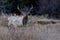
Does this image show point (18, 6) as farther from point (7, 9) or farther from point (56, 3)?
point (56, 3)

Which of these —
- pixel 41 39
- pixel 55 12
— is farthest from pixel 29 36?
pixel 55 12

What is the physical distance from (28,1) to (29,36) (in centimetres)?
723

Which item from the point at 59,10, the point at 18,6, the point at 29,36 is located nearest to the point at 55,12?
the point at 59,10

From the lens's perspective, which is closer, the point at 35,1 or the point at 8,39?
the point at 8,39

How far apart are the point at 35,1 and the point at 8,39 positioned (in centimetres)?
770

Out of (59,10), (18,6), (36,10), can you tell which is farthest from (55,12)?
(18,6)

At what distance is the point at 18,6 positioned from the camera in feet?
46.5

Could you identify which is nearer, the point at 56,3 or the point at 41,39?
the point at 41,39

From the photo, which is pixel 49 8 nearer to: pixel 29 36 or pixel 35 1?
pixel 35 1

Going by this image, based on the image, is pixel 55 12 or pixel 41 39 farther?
pixel 55 12

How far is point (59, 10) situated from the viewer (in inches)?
544

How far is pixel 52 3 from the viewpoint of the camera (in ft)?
45.8

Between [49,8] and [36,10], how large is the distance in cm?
86

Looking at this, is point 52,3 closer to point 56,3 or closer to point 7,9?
point 56,3
